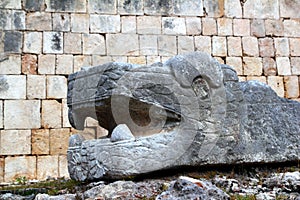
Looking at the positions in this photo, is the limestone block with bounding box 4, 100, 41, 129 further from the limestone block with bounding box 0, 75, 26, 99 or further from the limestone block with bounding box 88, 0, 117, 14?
the limestone block with bounding box 88, 0, 117, 14

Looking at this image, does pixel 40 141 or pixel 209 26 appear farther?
pixel 209 26

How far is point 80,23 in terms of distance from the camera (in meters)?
9.45

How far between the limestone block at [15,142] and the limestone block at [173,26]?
3350mm

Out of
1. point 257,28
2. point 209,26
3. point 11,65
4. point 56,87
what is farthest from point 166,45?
point 11,65

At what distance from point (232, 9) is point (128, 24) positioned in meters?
2.23

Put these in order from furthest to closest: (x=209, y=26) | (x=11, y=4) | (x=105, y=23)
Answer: (x=209, y=26)
(x=105, y=23)
(x=11, y=4)

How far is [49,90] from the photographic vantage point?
911cm

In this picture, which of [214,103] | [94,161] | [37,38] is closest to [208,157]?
[214,103]

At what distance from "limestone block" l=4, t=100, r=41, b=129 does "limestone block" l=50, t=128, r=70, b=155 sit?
13.0 inches

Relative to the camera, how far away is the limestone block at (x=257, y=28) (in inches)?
405

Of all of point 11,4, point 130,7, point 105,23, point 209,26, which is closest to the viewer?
point 11,4

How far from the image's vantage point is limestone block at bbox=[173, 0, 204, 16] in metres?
9.91

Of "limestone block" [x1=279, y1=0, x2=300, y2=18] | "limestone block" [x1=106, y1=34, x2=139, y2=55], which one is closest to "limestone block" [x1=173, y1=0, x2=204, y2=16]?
"limestone block" [x1=106, y1=34, x2=139, y2=55]

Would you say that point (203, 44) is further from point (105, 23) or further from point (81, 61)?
point (81, 61)
